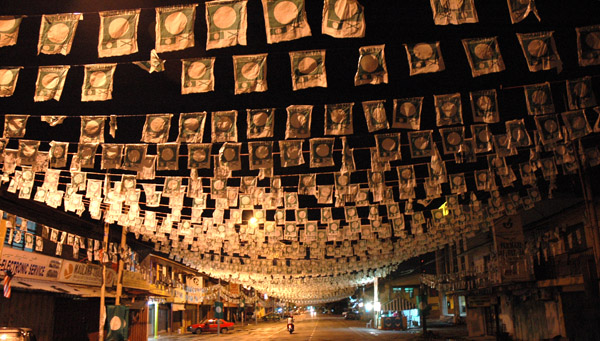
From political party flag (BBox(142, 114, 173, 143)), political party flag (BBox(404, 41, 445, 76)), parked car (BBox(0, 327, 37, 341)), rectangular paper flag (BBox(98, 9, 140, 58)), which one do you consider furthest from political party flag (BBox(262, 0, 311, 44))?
parked car (BBox(0, 327, 37, 341))

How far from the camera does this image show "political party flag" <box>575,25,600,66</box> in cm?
979

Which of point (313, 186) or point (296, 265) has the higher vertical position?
point (313, 186)

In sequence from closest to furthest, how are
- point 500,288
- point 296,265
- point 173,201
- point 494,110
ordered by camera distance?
point 494,110
point 173,201
point 500,288
point 296,265

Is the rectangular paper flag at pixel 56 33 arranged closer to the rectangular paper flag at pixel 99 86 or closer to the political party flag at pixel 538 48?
the rectangular paper flag at pixel 99 86

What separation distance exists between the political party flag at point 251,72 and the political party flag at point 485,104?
233 inches

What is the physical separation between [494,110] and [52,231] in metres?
20.0

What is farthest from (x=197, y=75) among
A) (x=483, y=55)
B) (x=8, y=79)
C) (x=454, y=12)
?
(x=483, y=55)

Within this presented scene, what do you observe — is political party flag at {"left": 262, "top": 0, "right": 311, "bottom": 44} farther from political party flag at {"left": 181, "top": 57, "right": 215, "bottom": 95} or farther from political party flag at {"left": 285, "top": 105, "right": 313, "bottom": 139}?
political party flag at {"left": 285, "top": 105, "right": 313, "bottom": 139}

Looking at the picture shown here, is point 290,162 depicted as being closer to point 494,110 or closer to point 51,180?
point 494,110

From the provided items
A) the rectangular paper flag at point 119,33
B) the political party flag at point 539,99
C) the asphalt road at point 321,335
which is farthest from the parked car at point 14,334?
the asphalt road at point 321,335

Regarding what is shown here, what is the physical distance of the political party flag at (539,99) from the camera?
39.6 feet

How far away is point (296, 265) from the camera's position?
40500 millimetres

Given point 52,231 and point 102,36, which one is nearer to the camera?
point 102,36

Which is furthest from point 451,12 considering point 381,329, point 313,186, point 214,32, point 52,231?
point 381,329
